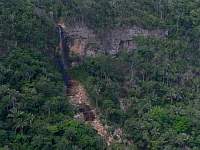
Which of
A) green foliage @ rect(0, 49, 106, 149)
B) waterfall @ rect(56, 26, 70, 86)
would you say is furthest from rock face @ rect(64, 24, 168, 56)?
green foliage @ rect(0, 49, 106, 149)

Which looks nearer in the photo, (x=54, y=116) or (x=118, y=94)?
(x=54, y=116)

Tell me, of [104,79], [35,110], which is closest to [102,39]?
[104,79]

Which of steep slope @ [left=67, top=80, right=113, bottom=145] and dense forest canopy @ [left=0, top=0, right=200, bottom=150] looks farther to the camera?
steep slope @ [left=67, top=80, right=113, bottom=145]

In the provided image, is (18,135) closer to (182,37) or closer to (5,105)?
(5,105)

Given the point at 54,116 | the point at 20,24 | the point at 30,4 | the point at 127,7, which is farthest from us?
the point at 127,7

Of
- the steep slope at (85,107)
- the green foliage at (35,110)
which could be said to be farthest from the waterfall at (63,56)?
the green foliage at (35,110)

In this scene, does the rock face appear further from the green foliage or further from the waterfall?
the green foliage

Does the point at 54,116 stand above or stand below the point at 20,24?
below

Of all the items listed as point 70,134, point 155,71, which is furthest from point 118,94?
point 70,134
